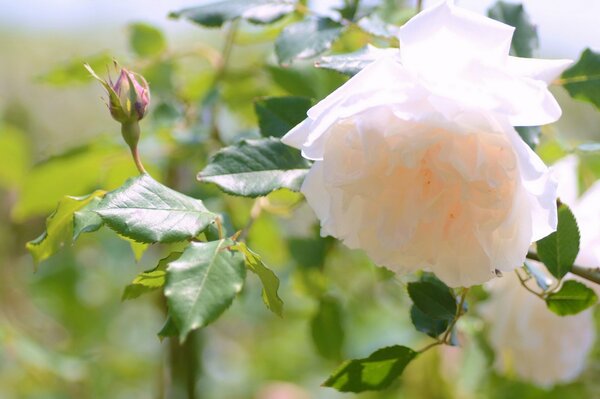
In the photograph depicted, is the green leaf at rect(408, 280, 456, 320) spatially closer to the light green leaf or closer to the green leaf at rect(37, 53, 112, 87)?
the green leaf at rect(37, 53, 112, 87)

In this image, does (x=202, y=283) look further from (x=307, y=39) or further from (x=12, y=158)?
(x=12, y=158)

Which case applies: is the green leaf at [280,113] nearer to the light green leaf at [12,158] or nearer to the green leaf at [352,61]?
the green leaf at [352,61]

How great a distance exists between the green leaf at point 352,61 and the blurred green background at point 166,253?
126 mm

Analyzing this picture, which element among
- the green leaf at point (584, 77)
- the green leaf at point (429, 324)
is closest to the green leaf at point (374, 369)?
the green leaf at point (429, 324)

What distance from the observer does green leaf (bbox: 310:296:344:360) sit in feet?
2.51

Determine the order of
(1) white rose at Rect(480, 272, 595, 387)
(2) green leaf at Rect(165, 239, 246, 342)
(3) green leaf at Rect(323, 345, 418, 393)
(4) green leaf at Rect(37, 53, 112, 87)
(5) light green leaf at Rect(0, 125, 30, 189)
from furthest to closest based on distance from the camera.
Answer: (5) light green leaf at Rect(0, 125, 30, 189), (4) green leaf at Rect(37, 53, 112, 87), (1) white rose at Rect(480, 272, 595, 387), (3) green leaf at Rect(323, 345, 418, 393), (2) green leaf at Rect(165, 239, 246, 342)

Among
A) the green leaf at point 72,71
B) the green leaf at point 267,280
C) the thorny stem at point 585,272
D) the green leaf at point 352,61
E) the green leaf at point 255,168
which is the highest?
the green leaf at point 352,61

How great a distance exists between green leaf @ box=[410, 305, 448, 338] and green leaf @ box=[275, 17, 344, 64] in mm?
187

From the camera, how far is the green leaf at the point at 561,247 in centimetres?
44

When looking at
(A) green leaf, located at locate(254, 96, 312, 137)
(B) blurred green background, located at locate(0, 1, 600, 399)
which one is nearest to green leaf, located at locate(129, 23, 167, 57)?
(B) blurred green background, located at locate(0, 1, 600, 399)

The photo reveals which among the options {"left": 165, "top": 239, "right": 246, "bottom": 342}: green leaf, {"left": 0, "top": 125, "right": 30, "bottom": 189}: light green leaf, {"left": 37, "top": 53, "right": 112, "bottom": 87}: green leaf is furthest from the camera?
{"left": 0, "top": 125, "right": 30, "bottom": 189}: light green leaf

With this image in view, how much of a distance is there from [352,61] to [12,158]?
0.97 m

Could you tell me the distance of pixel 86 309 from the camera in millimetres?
1335

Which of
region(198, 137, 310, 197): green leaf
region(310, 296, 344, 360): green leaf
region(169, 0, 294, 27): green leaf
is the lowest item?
region(310, 296, 344, 360): green leaf
